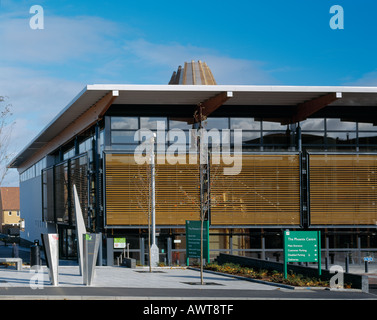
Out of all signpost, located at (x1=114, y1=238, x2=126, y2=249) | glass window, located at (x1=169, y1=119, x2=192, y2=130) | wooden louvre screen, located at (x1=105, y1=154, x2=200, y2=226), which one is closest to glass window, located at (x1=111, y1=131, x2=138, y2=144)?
wooden louvre screen, located at (x1=105, y1=154, x2=200, y2=226)

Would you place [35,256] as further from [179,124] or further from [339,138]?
[339,138]

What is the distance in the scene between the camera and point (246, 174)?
3856cm

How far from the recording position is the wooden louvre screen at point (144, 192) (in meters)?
38.1

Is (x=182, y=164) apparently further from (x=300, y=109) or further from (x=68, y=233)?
(x=68, y=233)

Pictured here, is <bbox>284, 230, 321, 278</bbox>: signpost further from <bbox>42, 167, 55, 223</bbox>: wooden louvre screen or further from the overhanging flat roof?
<bbox>42, 167, 55, 223</bbox>: wooden louvre screen

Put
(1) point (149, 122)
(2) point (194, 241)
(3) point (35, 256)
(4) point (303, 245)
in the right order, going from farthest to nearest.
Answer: (1) point (149, 122) < (3) point (35, 256) < (2) point (194, 241) < (4) point (303, 245)

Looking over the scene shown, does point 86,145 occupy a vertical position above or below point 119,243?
above

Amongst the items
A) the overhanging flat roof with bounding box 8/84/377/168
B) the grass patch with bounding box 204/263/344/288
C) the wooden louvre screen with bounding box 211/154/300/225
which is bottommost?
the grass patch with bounding box 204/263/344/288

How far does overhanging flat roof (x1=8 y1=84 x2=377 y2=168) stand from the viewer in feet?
118

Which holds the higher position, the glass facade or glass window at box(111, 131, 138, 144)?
glass window at box(111, 131, 138, 144)

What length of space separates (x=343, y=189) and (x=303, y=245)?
47.4 ft

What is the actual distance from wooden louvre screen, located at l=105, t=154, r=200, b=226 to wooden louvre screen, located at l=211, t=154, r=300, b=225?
1.52m

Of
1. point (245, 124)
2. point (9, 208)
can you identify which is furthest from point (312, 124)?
point (9, 208)
